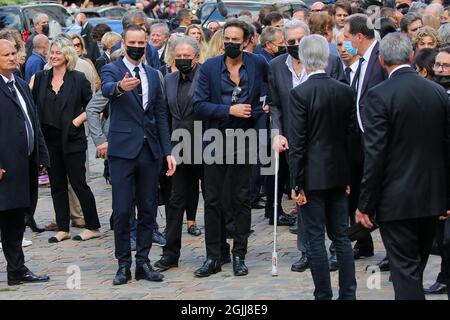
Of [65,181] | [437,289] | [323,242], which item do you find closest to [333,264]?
[437,289]

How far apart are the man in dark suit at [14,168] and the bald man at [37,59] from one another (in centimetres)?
481

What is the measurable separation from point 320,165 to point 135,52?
7.52ft

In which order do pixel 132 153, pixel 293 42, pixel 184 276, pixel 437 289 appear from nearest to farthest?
pixel 437 289, pixel 132 153, pixel 184 276, pixel 293 42

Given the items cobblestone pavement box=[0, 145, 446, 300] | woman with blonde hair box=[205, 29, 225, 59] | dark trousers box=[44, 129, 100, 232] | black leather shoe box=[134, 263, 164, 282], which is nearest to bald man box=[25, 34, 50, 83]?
dark trousers box=[44, 129, 100, 232]

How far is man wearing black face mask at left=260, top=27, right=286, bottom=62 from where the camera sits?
12.6 meters

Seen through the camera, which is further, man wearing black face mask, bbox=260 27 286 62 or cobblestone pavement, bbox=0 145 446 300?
man wearing black face mask, bbox=260 27 286 62

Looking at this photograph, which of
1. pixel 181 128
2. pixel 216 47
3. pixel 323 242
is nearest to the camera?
pixel 323 242

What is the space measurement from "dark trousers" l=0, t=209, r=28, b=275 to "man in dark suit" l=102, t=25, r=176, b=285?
0.93 metres

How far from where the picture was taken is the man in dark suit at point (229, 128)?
31.9ft

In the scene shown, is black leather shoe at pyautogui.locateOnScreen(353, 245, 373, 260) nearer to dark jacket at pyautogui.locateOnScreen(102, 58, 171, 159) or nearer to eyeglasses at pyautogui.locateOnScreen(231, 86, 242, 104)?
eyeglasses at pyautogui.locateOnScreen(231, 86, 242, 104)

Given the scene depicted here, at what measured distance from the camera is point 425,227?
24.4ft

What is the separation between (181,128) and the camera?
1052 cm

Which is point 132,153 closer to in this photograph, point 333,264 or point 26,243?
point 333,264
